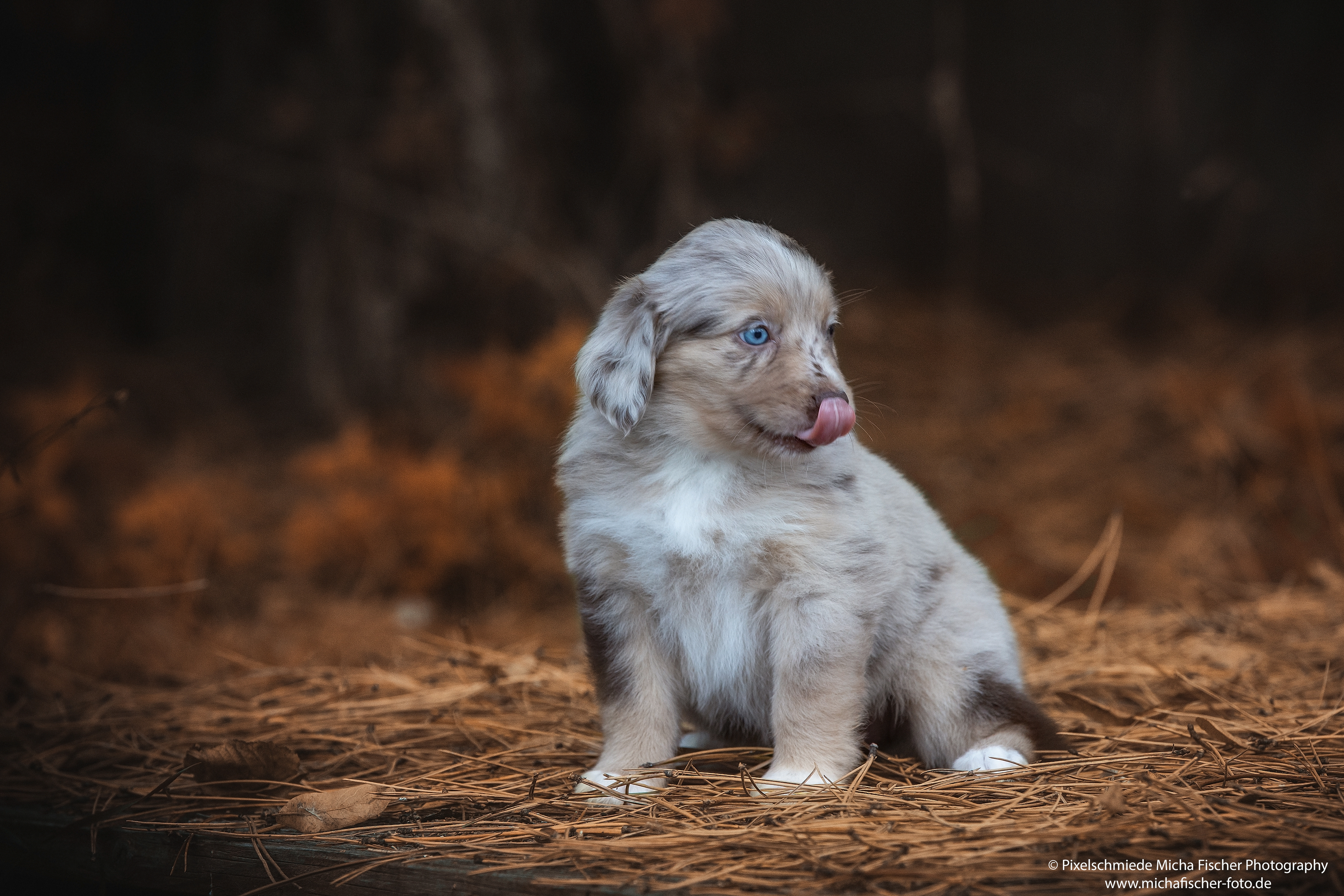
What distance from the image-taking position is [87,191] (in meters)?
7.32

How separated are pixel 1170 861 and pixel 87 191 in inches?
308

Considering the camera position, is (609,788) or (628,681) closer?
(609,788)

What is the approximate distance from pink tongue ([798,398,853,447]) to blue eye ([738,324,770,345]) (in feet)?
0.89

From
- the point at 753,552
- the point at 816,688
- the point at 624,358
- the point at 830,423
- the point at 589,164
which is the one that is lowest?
the point at 816,688

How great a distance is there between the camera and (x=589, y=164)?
6.67 metres

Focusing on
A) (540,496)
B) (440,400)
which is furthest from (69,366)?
(540,496)

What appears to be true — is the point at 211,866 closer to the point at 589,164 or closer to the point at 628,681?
the point at 628,681

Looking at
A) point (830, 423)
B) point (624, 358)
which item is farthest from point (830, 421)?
point (624, 358)

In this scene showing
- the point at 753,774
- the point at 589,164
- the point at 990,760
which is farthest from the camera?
the point at 589,164

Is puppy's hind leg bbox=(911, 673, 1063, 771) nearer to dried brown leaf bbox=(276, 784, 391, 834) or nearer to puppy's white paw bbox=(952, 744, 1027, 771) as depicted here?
puppy's white paw bbox=(952, 744, 1027, 771)

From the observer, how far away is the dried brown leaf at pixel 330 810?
2492 millimetres

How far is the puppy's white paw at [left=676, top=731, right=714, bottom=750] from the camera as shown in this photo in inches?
124

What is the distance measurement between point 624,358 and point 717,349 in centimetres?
25

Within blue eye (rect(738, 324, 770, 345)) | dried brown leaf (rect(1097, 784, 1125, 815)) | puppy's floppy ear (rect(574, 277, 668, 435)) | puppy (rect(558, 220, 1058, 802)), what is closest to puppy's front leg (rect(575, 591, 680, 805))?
puppy (rect(558, 220, 1058, 802))
